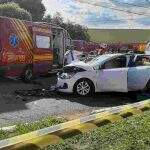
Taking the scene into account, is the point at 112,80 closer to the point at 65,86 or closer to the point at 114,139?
the point at 65,86

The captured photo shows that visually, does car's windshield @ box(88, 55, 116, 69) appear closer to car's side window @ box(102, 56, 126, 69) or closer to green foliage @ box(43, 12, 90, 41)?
car's side window @ box(102, 56, 126, 69)

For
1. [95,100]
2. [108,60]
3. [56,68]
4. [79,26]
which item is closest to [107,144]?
[95,100]

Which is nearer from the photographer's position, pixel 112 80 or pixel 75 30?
pixel 112 80

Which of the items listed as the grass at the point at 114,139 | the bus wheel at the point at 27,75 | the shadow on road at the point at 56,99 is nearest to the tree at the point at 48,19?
the bus wheel at the point at 27,75

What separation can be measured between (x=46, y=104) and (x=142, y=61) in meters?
4.34

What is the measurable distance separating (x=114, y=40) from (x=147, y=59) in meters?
71.9

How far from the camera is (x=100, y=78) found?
15406 mm

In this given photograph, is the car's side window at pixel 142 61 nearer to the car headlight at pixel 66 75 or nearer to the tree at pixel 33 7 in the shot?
the car headlight at pixel 66 75

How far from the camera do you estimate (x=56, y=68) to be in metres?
21.7

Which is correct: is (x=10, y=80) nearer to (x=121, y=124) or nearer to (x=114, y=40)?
(x=121, y=124)

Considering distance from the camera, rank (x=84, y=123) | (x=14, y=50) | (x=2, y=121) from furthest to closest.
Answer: (x=14, y=50), (x=2, y=121), (x=84, y=123)

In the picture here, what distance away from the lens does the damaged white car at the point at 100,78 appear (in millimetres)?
15359

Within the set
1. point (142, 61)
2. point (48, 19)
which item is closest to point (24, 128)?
point (142, 61)

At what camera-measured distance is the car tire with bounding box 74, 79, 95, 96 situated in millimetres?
15328
